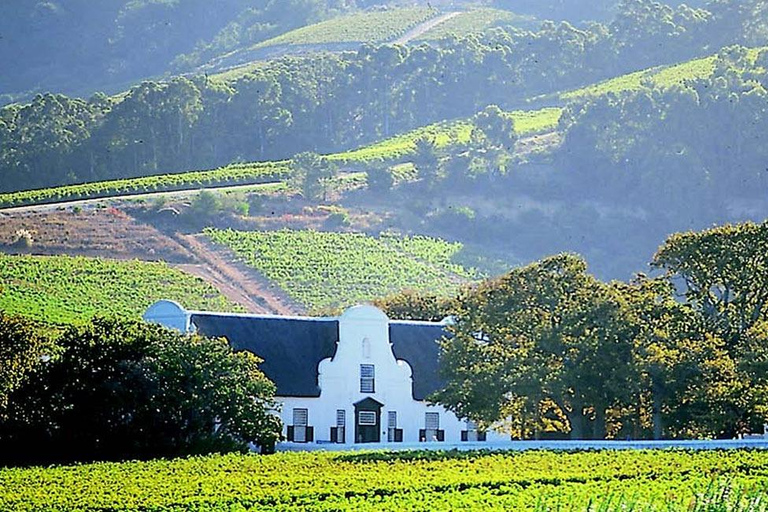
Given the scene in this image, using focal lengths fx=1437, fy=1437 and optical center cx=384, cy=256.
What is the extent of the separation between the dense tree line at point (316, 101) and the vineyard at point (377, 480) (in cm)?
8923

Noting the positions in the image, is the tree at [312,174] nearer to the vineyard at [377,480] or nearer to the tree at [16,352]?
the tree at [16,352]

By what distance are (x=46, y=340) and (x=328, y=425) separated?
1441cm

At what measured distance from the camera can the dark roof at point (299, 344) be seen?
5606 centimetres

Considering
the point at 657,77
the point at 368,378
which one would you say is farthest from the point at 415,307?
the point at 657,77

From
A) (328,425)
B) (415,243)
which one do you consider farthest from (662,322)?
(415,243)

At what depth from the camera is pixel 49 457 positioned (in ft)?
140

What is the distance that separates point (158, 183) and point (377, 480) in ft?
293

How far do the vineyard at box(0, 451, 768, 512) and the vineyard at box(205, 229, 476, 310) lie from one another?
56.4 m

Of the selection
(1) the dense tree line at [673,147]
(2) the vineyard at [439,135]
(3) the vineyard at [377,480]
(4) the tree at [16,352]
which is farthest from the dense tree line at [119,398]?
(1) the dense tree line at [673,147]

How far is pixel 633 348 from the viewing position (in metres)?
46.7

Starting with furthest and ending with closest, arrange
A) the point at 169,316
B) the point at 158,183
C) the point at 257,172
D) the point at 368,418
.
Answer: the point at 257,172 → the point at 158,183 → the point at 368,418 → the point at 169,316

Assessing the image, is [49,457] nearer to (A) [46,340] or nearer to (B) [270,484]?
(A) [46,340]

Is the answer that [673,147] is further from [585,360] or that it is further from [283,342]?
[585,360]

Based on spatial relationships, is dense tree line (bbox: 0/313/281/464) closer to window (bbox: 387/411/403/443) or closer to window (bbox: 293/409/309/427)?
window (bbox: 293/409/309/427)
